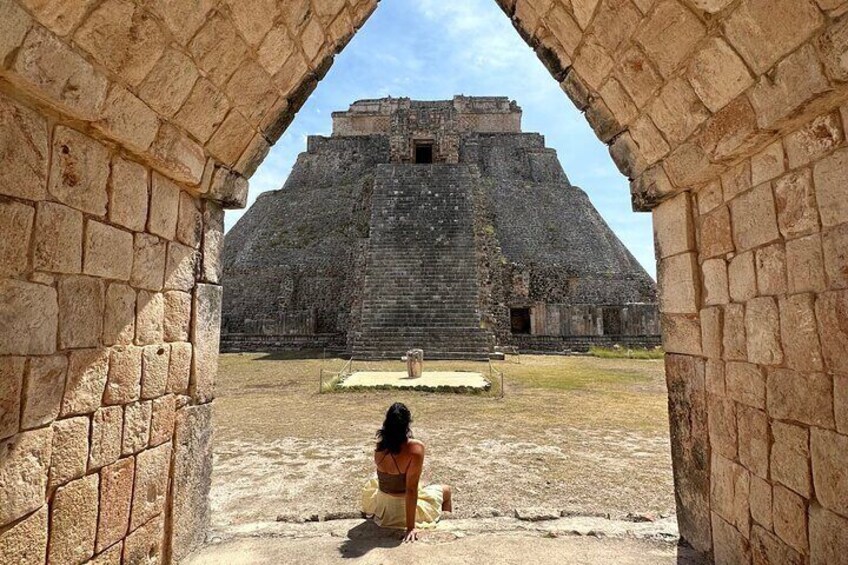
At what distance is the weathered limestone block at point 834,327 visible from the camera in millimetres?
2010

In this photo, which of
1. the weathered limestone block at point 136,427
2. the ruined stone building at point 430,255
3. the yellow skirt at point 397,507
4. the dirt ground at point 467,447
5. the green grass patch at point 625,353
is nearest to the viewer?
the weathered limestone block at point 136,427

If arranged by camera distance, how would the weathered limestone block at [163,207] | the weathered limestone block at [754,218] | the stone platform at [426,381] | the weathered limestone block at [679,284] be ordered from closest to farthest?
the weathered limestone block at [754,218] < the weathered limestone block at [163,207] < the weathered limestone block at [679,284] < the stone platform at [426,381]

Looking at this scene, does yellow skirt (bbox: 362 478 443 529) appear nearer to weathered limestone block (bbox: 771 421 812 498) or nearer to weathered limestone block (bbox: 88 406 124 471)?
weathered limestone block (bbox: 88 406 124 471)

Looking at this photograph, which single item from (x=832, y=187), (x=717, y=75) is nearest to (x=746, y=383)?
(x=832, y=187)

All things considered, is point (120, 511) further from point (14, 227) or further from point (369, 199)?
point (369, 199)

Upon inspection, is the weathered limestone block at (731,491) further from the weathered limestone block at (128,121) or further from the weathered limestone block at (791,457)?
the weathered limestone block at (128,121)

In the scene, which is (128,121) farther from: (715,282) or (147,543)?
(715,282)

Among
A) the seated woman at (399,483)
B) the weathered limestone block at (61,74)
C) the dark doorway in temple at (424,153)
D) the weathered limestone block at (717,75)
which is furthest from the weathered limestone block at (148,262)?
the dark doorway in temple at (424,153)

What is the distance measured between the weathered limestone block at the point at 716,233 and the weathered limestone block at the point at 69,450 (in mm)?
3613

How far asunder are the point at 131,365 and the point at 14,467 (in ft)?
2.55

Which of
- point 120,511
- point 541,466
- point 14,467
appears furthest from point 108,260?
point 541,466

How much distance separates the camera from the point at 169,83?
254 cm

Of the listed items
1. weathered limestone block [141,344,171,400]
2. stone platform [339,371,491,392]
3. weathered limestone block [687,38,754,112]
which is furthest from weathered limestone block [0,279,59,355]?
stone platform [339,371,491,392]

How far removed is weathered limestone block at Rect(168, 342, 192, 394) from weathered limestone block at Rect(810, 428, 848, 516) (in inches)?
138
